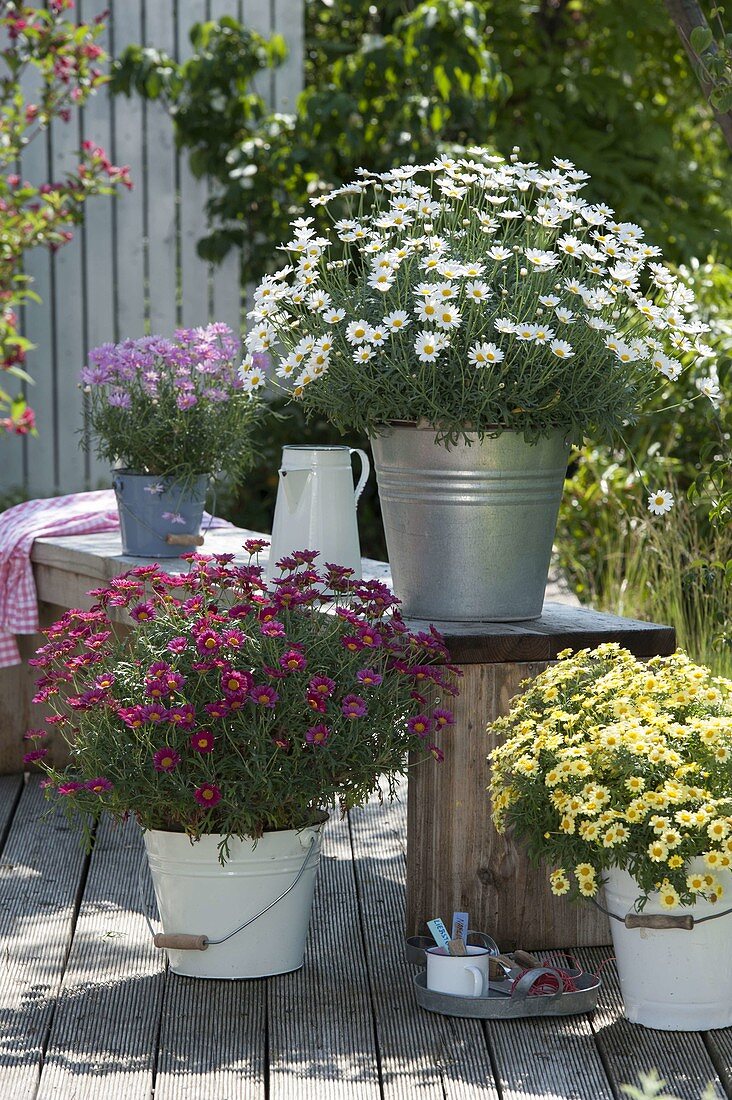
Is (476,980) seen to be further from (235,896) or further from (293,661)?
(293,661)

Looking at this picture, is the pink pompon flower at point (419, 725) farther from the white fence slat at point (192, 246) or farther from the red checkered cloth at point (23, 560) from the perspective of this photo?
the white fence slat at point (192, 246)

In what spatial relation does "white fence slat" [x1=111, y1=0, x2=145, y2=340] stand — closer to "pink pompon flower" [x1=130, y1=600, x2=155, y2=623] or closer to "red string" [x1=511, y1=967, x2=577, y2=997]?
"pink pompon flower" [x1=130, y1=600, x2=155, y2=623]

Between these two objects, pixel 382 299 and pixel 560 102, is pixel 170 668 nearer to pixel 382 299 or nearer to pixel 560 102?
pixel 382 299

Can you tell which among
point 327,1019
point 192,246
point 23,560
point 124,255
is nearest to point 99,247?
point 124,255

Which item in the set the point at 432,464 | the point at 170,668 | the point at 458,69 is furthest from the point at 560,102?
the point at 170,668

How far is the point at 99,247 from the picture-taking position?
625 centimetres

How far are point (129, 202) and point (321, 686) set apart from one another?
4289mm

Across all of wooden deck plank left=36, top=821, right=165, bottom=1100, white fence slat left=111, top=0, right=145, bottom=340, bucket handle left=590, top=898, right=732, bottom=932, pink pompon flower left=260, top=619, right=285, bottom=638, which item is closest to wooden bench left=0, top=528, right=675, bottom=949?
pink pompon flower left=260, top=619, right=285, bottom=638

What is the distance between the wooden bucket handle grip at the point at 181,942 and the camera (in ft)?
8.34

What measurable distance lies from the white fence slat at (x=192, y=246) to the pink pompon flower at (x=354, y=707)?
13.6 ft

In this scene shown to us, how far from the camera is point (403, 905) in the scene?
3047 mm

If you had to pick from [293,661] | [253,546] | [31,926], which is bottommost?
[31,926]

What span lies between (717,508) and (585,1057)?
47.7 inches

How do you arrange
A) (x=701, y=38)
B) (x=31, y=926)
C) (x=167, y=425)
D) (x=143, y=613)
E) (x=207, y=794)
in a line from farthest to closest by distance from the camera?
(x=167, y=425) → (x=31, y=926) → (x=701, y=38) → (x=143, y=613) → (x=207, y=794)
